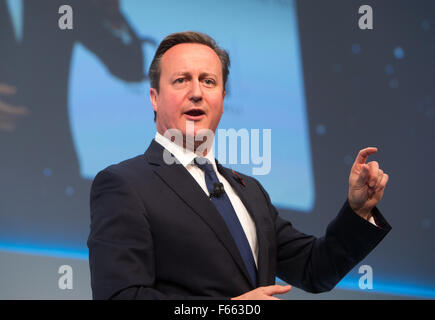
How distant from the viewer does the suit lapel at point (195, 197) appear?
143cm

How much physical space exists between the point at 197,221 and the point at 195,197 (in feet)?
0.26

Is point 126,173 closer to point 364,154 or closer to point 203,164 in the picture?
point 203,164

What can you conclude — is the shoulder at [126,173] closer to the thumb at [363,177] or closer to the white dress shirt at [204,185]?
the white dress shirt at [204,185]

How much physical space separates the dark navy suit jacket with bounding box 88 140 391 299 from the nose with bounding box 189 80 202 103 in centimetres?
20

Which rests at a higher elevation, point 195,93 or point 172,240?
point 195,93

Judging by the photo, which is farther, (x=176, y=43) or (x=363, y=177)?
(x=176, y=43)

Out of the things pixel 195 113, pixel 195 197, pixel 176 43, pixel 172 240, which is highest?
pixel 176 43

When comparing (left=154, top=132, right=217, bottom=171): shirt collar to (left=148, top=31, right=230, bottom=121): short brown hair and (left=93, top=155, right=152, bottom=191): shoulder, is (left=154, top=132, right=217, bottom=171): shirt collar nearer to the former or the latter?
(left=93, top=155, right=152, bottom=191): shoulder

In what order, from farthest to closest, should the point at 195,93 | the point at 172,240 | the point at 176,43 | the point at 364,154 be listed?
1. the point at 176,43
2. the point at 195,93
3. the point at 364,154
4. the point at 172,240

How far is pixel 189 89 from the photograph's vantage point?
1.64 meters

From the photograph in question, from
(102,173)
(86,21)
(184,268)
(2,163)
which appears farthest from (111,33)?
(184,268)

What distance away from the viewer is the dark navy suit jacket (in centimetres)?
131

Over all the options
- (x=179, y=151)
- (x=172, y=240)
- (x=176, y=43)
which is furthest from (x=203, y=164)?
(x=176, y=43)
